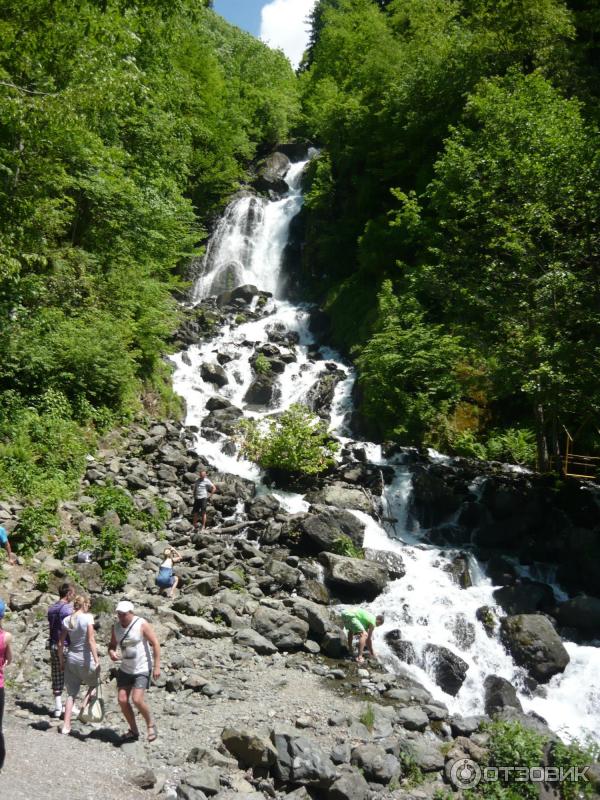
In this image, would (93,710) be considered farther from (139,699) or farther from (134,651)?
(134,651)

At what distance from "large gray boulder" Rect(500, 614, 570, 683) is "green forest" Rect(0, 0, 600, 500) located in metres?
5.28

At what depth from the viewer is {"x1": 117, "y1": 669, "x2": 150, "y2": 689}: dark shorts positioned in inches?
260

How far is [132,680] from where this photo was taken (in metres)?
6.61

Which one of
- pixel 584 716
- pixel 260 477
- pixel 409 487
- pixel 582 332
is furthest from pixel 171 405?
pixel 584 716

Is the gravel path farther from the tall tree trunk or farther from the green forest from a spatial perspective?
the tall tree trunk

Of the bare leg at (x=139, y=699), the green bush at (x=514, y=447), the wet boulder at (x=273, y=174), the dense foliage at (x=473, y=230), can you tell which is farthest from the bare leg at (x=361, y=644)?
the wet boulder at (x=273, y=174)

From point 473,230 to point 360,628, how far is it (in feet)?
39.2

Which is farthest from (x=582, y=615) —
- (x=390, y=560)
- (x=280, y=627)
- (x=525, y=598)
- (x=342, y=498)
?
(x=342, y=498)

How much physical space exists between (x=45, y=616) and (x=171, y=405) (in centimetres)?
1257

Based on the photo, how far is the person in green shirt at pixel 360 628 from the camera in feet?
35.8

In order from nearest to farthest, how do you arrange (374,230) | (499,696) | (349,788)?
1. (349,788)
2. (499,696)
3. (374,230)

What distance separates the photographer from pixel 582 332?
13.9m

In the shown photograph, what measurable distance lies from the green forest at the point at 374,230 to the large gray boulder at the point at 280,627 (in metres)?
5.16

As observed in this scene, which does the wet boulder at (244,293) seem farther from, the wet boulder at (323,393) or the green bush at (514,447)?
the green bush at (514,447)
